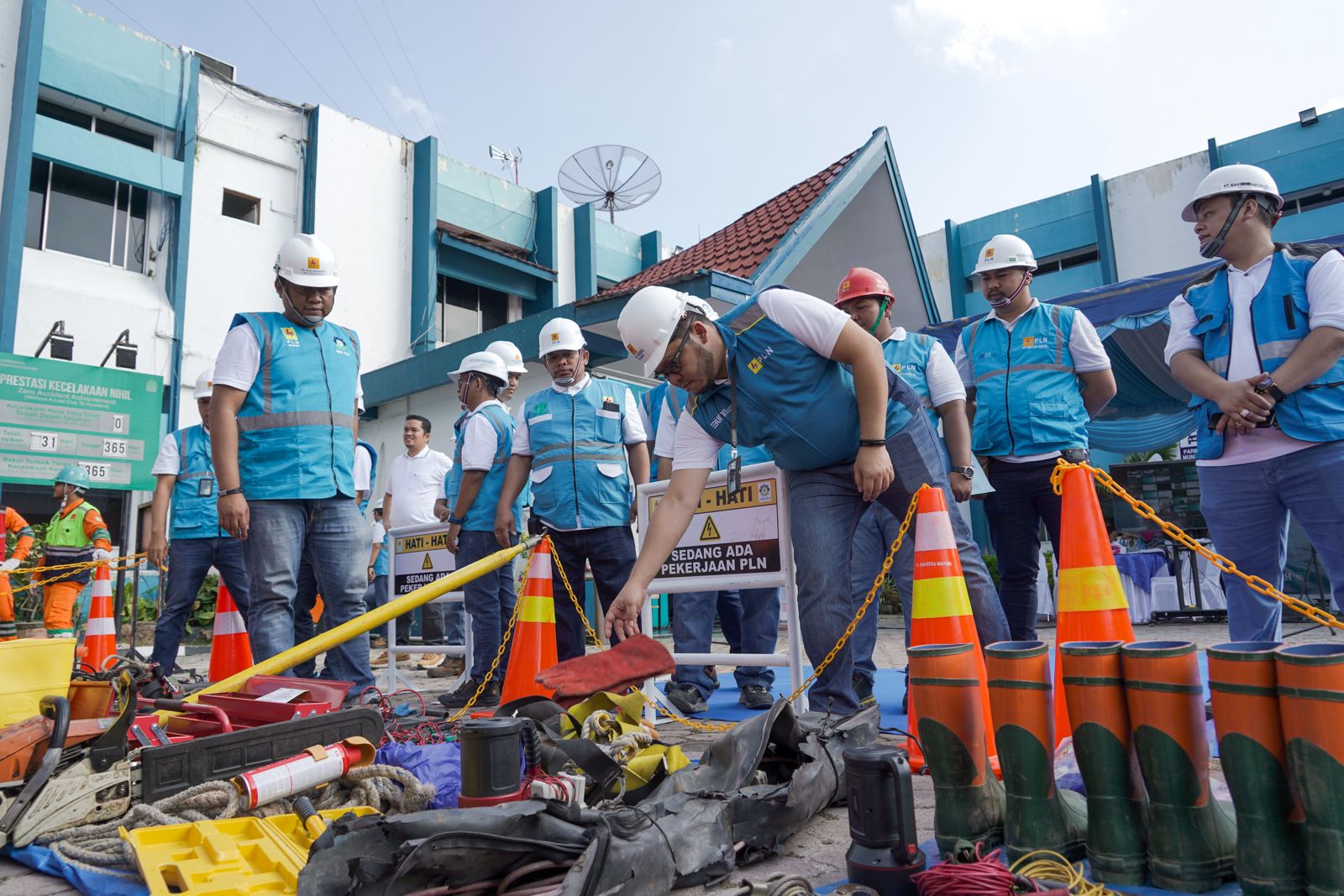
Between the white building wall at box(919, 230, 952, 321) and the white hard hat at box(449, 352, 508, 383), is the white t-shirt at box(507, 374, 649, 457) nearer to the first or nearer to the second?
the white hard hat at box(449, 352, 508, 383)

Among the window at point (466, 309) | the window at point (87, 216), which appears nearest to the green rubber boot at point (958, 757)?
the window at point (87, 216)

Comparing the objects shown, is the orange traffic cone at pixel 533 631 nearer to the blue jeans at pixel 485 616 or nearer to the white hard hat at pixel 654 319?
the blue jeans at pixel 485 616

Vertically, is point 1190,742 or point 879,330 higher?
point 879,330

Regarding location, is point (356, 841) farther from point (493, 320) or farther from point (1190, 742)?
point (493, 320)

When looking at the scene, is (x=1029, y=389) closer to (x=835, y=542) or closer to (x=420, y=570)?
(x=835, y=542)

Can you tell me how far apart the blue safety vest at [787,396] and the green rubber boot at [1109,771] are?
4.97 feet

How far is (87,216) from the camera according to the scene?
1474 centimetres

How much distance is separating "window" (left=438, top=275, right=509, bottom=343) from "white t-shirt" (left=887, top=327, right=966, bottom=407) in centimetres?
1583

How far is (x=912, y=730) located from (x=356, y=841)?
2.02m

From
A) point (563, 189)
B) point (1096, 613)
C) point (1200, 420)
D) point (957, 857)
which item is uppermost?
point (563, 189)

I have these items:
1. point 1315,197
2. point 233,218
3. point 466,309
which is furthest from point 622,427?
point 1315,197

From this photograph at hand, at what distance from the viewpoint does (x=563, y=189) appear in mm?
19219

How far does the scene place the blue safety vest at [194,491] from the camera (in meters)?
5.91

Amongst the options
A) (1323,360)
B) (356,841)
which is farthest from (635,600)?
(1323,360)
